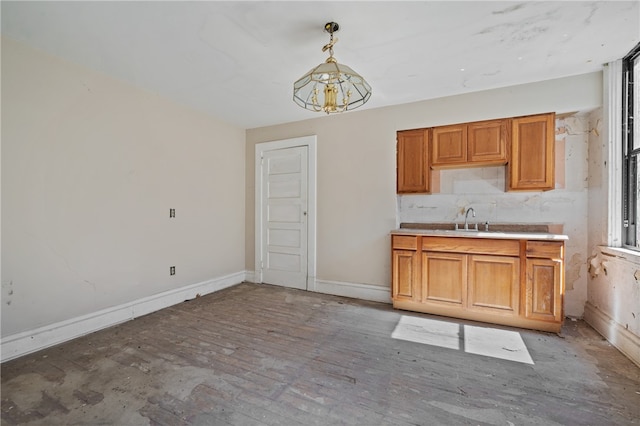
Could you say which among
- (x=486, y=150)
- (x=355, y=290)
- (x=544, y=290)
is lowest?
(x=355, y=290)

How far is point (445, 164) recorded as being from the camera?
10.9 feet

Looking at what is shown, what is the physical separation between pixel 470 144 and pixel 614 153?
3.97 ft

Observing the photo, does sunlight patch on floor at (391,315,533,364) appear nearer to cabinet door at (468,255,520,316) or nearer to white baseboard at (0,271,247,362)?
cabinet door at (468,255,520,316)

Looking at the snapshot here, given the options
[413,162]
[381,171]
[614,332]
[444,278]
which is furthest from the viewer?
[381,171]

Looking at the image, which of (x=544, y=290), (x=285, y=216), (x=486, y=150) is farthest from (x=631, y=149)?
(x=285, y=216)

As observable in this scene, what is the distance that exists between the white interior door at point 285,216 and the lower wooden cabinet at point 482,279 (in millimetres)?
1495

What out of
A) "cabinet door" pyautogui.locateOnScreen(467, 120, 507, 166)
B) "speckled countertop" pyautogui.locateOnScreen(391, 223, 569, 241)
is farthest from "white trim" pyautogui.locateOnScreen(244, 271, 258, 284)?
"cabinet door" pyautogui.locateOnScreen(467, 120, 507, 166)

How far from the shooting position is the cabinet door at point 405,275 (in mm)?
3229

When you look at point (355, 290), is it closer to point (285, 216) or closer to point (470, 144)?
point (285, 216)

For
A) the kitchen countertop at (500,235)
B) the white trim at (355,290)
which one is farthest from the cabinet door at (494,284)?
the white trim at (355,290)

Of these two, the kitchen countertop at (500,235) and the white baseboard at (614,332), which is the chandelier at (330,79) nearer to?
the kitchen countertop at (500,235)

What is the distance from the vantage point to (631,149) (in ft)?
8.34

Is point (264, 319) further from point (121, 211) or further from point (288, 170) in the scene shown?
point (288, 170)

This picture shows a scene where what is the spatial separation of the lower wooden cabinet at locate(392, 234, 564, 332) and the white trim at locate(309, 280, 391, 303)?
1.06 feet
